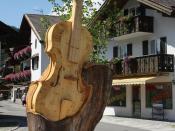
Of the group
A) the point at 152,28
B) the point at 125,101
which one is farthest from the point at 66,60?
the point at 125,101

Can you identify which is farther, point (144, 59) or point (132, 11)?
point (132, 11)

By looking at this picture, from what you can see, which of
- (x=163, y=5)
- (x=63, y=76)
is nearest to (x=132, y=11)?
(x=163, y=5)

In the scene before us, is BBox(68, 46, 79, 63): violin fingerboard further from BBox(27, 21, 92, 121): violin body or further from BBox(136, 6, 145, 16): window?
BBox(136, 6, 145, 16): window

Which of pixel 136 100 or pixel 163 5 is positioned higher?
pixel 163 5

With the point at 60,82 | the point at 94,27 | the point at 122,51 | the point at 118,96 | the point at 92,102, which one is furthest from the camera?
the point at 118,96

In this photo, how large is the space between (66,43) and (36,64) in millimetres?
50453

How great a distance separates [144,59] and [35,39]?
94.5 ft

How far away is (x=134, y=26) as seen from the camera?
109 ft

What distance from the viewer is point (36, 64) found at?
59.3 m

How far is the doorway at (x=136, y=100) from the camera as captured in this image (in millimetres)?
34022

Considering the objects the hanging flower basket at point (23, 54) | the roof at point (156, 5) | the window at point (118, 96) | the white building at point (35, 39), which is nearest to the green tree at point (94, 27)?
the roof at point (156, 5)

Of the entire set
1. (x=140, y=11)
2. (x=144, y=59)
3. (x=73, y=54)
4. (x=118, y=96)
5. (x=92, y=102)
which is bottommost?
(x=118, y=96)

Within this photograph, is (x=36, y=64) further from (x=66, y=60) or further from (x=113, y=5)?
(x=66, y=60)

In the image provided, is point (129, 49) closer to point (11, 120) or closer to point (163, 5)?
point (163, 5)
